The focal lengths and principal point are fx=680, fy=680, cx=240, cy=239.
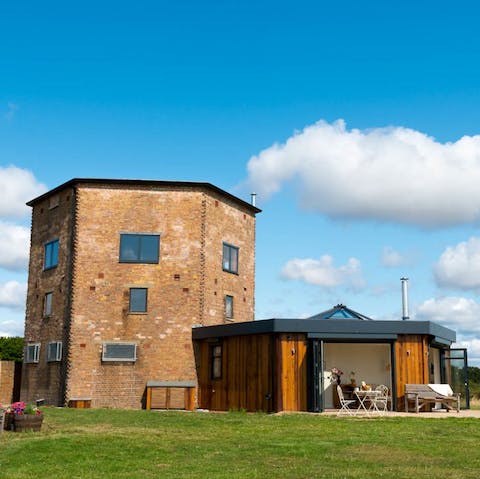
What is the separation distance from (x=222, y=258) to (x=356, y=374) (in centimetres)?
736

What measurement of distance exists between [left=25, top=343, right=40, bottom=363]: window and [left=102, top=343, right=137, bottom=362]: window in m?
4.20

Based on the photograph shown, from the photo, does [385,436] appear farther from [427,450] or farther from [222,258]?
[222,258]

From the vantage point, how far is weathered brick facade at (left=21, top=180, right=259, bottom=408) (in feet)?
85.6

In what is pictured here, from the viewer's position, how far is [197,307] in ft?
87.8

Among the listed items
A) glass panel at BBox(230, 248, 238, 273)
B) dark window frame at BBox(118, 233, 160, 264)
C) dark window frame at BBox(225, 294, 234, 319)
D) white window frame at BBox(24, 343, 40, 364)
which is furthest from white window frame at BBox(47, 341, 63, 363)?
glass panel at BBox(230, 248, 238, 273)

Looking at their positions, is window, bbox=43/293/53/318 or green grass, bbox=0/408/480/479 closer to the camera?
green grass, bbox=0/408/480/479

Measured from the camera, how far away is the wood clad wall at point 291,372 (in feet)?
71.0

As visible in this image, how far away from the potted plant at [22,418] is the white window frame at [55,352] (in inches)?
455

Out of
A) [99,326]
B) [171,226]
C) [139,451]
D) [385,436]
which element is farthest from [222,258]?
[139,451]

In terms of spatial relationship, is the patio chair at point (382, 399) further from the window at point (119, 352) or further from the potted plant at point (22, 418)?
the potted plant at point (22, 418)

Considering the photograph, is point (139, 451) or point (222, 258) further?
point (222, 258)

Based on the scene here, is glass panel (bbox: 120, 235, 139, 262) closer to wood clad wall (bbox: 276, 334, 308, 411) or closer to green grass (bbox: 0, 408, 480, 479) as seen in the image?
wood clad wall (bbox: 276, 334, 308, 411)

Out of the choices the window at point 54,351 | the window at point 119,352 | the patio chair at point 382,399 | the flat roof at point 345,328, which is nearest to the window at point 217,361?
the flat roof at point 345,328

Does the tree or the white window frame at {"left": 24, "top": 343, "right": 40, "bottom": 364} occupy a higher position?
the tree
